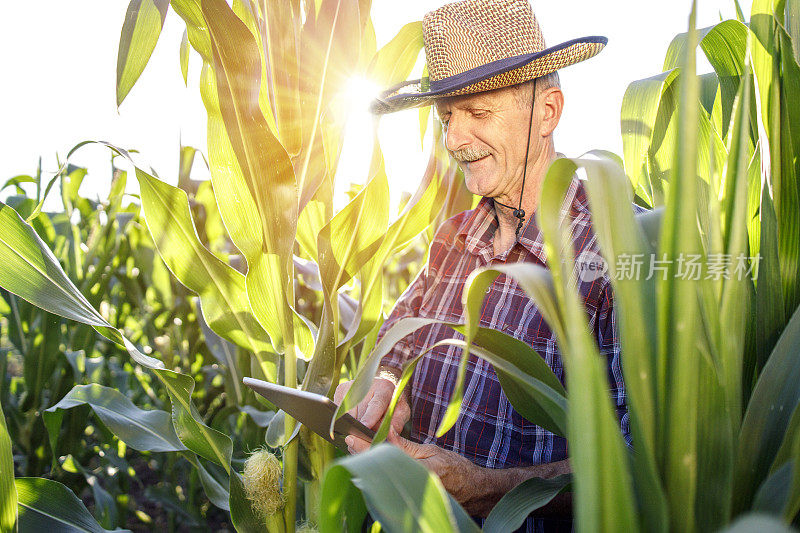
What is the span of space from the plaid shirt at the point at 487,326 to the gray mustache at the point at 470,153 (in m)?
0.12

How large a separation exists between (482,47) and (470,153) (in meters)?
0.16

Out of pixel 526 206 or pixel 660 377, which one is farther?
pixel 526 206

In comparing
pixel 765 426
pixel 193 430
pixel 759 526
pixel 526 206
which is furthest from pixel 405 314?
pixel 759 526

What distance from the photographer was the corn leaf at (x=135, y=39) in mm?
616

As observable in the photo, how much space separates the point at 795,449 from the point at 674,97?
1.31ft

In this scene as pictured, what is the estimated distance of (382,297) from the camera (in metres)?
0.84

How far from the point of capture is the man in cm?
79

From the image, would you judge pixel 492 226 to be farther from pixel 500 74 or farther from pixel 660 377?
pixel 660 377

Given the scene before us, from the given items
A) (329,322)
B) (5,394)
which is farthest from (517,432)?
(5,394)

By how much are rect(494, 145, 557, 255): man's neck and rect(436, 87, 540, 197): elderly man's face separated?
0.03 metres

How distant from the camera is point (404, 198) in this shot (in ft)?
4.46

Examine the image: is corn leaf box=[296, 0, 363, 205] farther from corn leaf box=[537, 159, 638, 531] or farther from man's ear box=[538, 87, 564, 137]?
corn leaf box=[537, 159, 638, 531]

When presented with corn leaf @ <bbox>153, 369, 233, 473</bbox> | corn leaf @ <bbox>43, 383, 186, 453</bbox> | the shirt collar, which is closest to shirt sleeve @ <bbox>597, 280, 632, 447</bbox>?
the shirt collar

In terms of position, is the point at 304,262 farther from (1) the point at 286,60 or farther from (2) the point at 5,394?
(2) the point at 5,394
